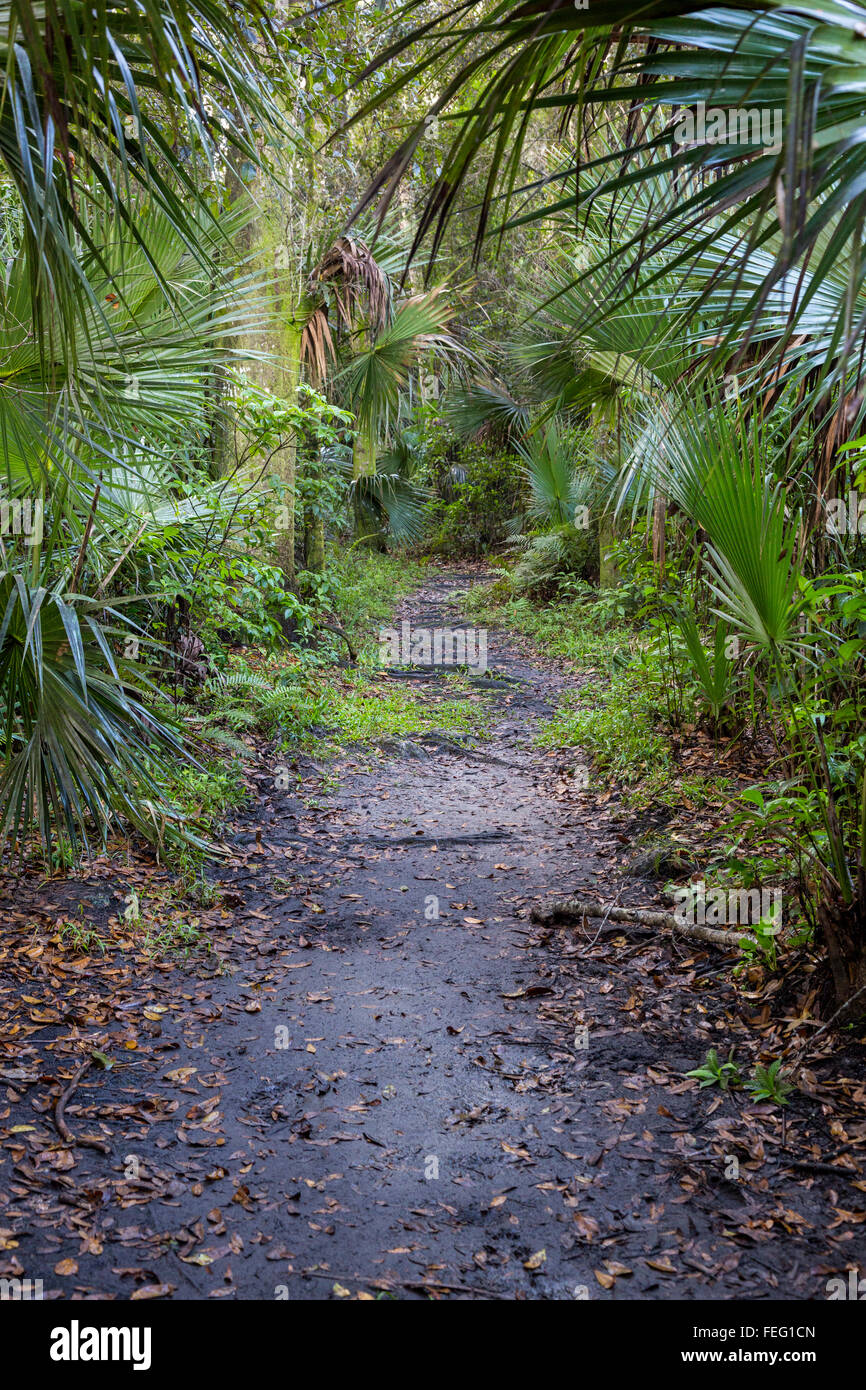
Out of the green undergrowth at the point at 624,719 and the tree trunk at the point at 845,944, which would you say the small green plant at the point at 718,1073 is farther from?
the green undergrowth at the point at 624,719

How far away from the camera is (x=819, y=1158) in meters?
2.68

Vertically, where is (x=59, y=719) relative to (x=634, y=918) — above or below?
above

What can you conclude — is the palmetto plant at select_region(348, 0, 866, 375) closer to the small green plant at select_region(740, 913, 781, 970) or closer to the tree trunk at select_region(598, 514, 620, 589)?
the small green plant at select_region(740, 913, 781, 970)

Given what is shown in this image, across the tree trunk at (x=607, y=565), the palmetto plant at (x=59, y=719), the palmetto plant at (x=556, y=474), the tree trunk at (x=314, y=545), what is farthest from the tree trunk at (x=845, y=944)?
the palmetto plant at (x=556, y=474)

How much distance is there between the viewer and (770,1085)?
2.95 meters

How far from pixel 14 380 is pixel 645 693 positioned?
501 cm

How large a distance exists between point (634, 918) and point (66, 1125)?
2.46 meters

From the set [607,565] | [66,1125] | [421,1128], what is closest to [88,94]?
[66,1125]

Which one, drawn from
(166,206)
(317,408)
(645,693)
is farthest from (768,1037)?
(317,408)

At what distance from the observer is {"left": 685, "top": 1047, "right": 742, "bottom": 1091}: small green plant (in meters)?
3.07

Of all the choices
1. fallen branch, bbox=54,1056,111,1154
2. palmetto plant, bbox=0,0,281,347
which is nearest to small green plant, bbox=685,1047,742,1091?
fallen branch, bbox=54,1056,111,1154

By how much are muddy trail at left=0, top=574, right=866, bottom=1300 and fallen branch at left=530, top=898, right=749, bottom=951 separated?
0.22ft

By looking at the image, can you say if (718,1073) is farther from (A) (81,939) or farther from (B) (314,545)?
(B) (314,545)

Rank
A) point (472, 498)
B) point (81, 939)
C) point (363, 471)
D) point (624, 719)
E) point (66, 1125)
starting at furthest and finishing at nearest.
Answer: point (472, 498)
point (363, 471)
point (624, 719)
point (81, 939)
point (66, 1125)
